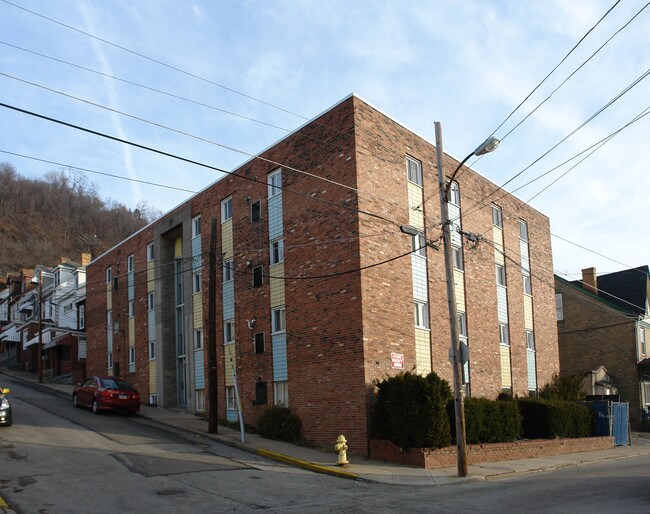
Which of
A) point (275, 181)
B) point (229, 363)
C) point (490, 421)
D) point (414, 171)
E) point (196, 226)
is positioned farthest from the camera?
point (196, 226)

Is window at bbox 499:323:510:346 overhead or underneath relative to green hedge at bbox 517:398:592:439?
overhead

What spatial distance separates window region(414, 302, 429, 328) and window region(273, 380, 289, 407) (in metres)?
5.16

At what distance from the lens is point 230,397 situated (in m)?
26.2

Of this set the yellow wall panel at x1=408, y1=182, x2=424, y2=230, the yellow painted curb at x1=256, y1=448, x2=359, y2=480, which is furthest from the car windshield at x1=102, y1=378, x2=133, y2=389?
the yellow wall panel at x1=408, y1=182, x2=424, y2=230

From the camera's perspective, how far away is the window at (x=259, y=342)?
24.4 metres

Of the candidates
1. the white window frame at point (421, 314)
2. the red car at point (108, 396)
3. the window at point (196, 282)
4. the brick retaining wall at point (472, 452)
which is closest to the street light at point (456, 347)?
the brick retaining wall at point (472, 452)

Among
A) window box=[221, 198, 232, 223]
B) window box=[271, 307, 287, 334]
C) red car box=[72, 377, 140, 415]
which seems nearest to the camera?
window box=[271, 307, 287, 334]

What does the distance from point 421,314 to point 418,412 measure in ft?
19.5

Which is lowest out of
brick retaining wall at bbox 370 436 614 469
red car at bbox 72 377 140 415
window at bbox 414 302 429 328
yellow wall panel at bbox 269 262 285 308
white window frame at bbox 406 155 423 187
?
brick retaining wall at bbox 370 436 614 469

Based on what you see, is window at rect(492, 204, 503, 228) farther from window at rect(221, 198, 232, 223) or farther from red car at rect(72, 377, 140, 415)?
red car at rect(72, 377, 140, 415)

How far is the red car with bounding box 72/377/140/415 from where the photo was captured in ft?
86.2

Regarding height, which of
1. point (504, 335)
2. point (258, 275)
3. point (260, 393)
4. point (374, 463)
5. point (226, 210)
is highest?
point (226, 210)

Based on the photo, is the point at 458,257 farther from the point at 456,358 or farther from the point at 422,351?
the point at 456,358

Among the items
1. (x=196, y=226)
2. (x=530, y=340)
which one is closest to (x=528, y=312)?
(x=530, y=340)
